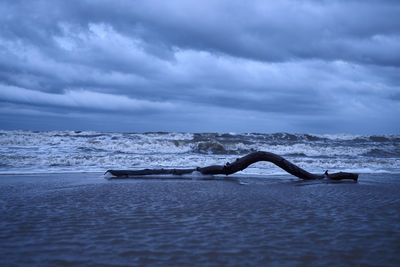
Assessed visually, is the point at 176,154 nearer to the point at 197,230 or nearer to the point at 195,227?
the point at 195,227

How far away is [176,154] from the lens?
18.6 metres

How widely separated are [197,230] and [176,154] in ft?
49.5

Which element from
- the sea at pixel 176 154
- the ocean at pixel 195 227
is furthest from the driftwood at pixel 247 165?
the ocean at pixel 195 227

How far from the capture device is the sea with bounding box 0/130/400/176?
12828mm

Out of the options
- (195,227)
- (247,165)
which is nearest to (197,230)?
(195,227)

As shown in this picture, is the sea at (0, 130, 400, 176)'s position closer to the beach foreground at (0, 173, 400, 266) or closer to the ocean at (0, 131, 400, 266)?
the ocean at (0, 131, 400, 266)

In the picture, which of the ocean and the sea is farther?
the sea

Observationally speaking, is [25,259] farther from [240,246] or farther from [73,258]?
[240,246]

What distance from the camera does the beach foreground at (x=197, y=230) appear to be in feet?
8.99

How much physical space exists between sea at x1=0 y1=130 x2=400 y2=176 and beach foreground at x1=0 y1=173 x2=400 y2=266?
20.5ft

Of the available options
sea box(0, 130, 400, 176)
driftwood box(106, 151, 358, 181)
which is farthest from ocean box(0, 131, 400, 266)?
sea box(0, 130, 400, 176)

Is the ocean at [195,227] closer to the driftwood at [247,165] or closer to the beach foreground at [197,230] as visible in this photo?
the beach foreground at [197,230]

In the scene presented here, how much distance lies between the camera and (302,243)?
310cm

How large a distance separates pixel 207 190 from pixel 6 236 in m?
4.20
